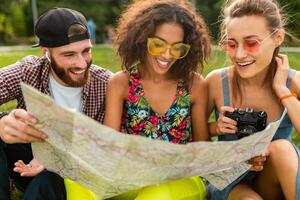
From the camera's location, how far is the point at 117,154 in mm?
1747

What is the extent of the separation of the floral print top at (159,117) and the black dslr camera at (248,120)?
352 millimetres

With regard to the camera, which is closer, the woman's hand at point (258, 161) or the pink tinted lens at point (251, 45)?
the woman's hand at point (258, 161)

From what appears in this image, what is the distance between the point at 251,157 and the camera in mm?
1960

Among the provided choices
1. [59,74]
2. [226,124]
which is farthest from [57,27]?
[226,124]

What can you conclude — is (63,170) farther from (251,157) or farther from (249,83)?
(249,83)

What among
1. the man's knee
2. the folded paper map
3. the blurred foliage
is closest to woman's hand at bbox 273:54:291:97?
the folded paper map

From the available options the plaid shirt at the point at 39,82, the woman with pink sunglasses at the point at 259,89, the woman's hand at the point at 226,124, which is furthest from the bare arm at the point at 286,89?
the plaid shirt at the point at 39,82

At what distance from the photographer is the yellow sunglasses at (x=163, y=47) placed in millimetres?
2320

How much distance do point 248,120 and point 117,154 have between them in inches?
26.5

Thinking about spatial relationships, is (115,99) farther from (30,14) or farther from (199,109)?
(30,14)

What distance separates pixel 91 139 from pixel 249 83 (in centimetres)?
102

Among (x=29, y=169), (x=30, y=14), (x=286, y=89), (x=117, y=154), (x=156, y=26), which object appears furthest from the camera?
(x=30, y=14)

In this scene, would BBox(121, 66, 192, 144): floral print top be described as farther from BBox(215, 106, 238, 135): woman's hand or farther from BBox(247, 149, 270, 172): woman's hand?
BBox(247, 149, 270, 172): woman's hand

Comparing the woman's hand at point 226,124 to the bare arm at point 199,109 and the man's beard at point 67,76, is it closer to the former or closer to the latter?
the bare arm at point 199,109
